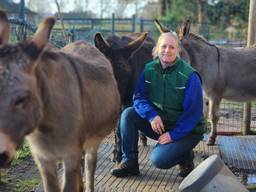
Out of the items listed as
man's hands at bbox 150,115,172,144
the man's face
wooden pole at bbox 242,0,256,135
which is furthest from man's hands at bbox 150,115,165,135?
wooden pole at bbox 242,0,256,135

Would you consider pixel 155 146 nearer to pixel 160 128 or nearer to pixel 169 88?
pixel 160 128

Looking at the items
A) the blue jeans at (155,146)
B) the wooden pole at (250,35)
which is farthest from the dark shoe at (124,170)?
the wooden pole at (250,35)

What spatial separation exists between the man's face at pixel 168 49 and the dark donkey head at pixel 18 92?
177 centimetres

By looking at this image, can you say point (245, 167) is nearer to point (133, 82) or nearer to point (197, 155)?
point (197, 155)

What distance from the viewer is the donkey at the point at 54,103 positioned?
2928mm

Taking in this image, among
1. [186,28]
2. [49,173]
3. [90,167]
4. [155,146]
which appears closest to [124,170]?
[155,146]

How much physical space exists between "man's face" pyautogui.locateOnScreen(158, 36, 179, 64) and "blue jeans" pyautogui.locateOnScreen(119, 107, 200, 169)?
2.44ft

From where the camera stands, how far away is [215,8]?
22.7 meters

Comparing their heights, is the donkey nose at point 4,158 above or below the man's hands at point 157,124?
above

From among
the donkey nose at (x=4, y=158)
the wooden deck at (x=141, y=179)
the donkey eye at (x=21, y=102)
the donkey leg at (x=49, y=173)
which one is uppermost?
the donkey eye at (x=21, y=102)

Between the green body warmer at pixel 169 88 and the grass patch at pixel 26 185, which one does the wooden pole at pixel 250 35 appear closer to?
the green body warmer at pixel 169 88

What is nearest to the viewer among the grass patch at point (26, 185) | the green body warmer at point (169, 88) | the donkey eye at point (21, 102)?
the donkey eye at point (21, 102)

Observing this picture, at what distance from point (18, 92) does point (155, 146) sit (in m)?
→ 2.36

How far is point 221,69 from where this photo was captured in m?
7.89
